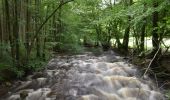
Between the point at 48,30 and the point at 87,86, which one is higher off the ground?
the point at 48,30

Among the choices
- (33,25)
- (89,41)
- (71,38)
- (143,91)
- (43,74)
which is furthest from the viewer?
(89,41)

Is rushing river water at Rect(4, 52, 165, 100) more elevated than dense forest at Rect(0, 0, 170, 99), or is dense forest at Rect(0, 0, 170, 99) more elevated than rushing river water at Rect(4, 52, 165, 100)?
dense forest at Rect(0, 0, 170, 99)

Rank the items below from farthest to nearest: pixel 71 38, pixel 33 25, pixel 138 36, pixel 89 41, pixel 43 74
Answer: pixel 89 41, pixel 71 38, pixel 138 36, pixel 33 25, pixel 43 74

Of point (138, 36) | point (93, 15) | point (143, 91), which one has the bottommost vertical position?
point (143, 91)

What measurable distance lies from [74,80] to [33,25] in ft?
13.6

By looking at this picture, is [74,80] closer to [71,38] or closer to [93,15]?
[71,38]

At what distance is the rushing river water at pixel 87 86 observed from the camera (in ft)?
24.6

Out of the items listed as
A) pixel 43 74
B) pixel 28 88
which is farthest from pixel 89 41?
pixel 28 88

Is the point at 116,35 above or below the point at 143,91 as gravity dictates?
above

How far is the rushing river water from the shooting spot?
751 centimetres

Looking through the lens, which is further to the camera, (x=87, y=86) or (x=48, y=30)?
(x=48, y=30)

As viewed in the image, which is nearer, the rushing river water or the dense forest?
the rushing river water

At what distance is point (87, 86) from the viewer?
8.50 m

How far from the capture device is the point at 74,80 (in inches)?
367
